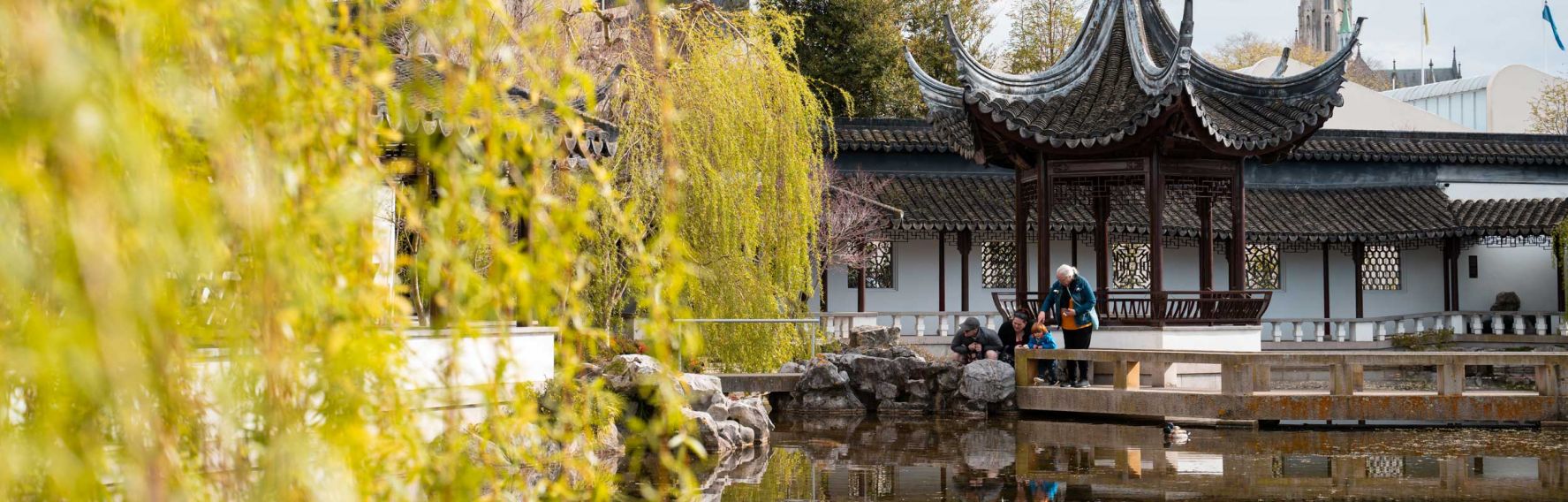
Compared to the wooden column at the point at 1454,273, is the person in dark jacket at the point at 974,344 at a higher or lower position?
lower

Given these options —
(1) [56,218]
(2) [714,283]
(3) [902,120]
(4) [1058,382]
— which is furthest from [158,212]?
(3) [902,120]

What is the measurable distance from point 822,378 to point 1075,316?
2.27 meters

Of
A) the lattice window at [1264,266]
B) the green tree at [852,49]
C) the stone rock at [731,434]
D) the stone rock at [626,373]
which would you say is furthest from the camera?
the green tree at [852,49]

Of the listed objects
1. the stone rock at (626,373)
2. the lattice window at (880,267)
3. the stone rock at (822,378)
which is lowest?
the stone rock at (822,378)

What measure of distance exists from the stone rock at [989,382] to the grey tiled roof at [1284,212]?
8.07 meters

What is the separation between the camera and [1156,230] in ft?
50.2

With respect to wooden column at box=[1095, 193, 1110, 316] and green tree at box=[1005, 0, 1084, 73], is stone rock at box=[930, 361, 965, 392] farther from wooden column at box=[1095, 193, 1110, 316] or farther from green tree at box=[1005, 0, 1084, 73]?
green tree at box=[1005, 0, 1084, 73]

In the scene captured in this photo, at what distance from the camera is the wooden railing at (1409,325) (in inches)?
893

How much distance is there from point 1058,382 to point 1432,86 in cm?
3753

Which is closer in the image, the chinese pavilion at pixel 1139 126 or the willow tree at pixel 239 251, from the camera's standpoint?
the willow tree at pixel 239 251

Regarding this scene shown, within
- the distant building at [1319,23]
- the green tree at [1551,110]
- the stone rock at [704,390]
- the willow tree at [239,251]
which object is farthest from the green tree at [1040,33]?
the distant building at [1319,23]

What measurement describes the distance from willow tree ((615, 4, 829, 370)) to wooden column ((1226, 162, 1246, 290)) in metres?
4.31

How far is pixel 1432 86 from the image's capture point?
46000 mm

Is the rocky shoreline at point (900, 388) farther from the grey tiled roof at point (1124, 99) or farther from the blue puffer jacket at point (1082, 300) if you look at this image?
the grey tiled roof at point (1124, 99)
